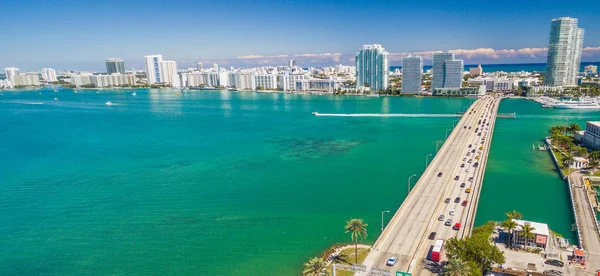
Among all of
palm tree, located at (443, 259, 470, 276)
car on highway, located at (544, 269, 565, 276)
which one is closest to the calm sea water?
palm tree, located at (443, 259, 470, 276)

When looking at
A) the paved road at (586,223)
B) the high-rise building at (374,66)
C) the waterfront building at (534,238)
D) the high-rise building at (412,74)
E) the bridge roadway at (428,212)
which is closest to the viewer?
the bridge roadway at (428,212)

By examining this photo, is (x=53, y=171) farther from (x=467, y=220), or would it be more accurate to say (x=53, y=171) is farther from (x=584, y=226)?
(x=584, y=226)

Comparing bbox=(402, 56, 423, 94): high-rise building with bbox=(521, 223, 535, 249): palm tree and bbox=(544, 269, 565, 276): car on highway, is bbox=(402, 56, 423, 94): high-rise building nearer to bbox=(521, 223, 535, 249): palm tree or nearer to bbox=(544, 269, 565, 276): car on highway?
bbox=(521, 223, 535, 249): palm tree

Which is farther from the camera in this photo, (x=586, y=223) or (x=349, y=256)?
(x=586, y=223)

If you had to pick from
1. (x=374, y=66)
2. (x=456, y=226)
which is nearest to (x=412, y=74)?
(x=374, y=66)

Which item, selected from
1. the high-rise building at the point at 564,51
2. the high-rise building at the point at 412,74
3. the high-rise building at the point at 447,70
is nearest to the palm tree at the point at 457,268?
the high-rise building at the point at 412,74

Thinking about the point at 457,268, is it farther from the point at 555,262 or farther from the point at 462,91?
the point at 462,91

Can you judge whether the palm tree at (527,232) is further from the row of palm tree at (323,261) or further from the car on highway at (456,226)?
the row of palm tree at (323,261)
